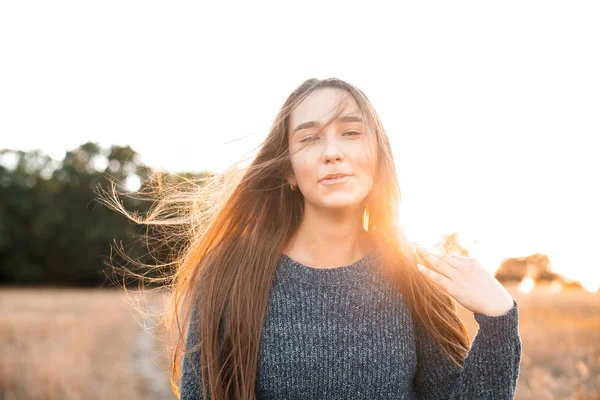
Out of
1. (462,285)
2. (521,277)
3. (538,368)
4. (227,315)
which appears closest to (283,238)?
(227,315)

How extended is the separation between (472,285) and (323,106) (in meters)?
0.97

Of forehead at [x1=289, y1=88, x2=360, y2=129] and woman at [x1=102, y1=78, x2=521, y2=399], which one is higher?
forehead at [x1=289, y1=88, x2=360, y2=129]

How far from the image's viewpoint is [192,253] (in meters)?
2.85

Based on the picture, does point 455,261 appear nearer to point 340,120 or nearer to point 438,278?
point 438,278

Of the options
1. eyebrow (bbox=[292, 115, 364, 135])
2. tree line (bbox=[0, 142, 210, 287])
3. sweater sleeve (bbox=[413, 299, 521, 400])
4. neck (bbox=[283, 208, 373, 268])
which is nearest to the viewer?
sweater sleeve (bbox=[413, 299, 521, 400])

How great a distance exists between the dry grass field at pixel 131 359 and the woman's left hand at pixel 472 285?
1.55 meters

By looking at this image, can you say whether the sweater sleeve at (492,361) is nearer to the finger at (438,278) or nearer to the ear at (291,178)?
the finger at (438,278)

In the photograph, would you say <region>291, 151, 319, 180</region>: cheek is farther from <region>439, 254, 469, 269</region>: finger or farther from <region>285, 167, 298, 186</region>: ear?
<region>439, 254, 469, 269</region>: finger

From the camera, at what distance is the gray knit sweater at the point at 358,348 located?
228cm

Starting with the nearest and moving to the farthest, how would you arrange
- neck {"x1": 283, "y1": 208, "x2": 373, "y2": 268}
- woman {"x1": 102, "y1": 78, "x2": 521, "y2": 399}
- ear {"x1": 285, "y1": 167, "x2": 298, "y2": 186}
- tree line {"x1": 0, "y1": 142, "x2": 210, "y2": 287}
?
woman {"x1": 102, "y1": 78, "x2": 521, "y2": 399} < neck {"x1": 283, "y1": 208, "x2": 373, "y2": 268} < ear {"x1": 285, "y1": 167, "x2": 298, "y2": 186} < tree line {"x1": 0, "y1": 142, "x2": 210, "y2": 287}

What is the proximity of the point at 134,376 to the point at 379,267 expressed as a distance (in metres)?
5.60

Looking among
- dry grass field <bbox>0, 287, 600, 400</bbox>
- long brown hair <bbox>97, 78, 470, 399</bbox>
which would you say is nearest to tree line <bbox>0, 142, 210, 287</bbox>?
dry grass field <bbox>0, 287, 600, 400</bbox>

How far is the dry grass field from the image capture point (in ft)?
16.3

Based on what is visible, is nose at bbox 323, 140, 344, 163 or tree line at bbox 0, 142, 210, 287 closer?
nose at bbox 323, 140, 344, 163
